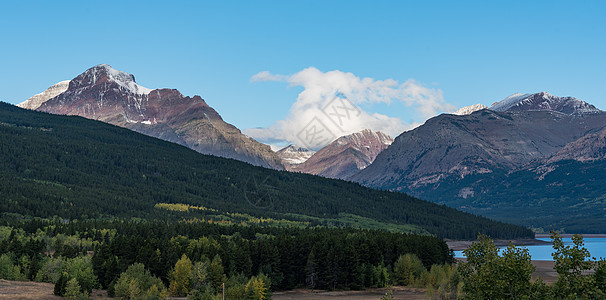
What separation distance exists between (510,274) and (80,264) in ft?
351

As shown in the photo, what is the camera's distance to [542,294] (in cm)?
7319

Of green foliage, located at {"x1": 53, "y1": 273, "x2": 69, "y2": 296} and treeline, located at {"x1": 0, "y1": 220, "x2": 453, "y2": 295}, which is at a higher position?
treeline, located at {"x1": 0, "y1": 220, "x2": 453, "y2": 295}

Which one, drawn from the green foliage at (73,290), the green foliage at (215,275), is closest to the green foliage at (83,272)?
the green foliage at (73,290)

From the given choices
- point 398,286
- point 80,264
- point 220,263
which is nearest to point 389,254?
point 398,286

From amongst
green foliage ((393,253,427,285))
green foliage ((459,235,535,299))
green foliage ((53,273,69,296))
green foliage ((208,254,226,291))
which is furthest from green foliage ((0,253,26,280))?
green foliage ((459,235,535,299))

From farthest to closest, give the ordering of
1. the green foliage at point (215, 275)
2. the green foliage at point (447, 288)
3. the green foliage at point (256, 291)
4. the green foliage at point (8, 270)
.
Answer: the green foliage at point (215, 275) < the green foliage at point (447, 288) < the green foliage at point (8, 270) < the green foliage at point (256, 291)

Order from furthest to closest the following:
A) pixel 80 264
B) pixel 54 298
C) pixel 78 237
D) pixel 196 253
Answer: pixel 78 237, pixel 196 253, pixel 80 264, pixel 54 298

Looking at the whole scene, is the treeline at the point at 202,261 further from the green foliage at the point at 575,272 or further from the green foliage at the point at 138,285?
the green foliage at the point at 575,272

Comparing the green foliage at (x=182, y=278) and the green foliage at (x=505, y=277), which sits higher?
the green foliage at (x=505, y=277)

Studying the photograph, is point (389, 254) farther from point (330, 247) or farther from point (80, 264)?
point (80, 264)

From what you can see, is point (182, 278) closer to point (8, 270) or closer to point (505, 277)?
point (8, 270)

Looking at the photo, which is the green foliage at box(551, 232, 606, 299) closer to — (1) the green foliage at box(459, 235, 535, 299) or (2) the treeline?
(1) the green foliage at box(459, 235, 535, 299)

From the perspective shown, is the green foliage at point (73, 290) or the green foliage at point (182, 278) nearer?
the green foliage at point (73, 290)

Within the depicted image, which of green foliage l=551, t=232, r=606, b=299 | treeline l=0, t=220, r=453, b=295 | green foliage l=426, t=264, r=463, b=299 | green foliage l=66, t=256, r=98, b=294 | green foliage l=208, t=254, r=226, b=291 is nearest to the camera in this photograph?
green foliage l=551, t=232, r=606, b=299
